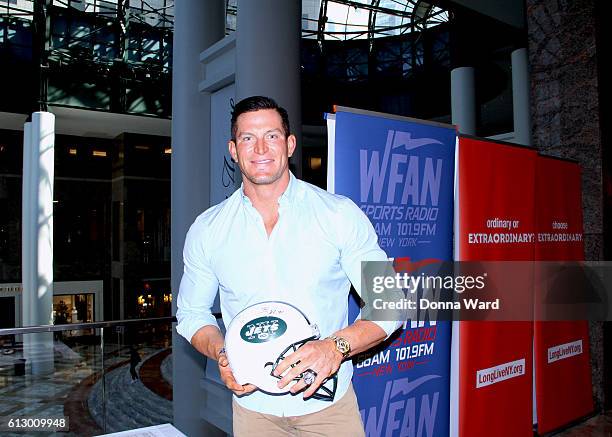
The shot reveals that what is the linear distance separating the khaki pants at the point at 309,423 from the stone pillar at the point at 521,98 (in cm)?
1024

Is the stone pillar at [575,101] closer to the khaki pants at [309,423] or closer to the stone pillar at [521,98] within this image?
the khaki pants at [309,423]

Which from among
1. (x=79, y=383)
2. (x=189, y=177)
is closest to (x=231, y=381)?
(x=189, y=177)

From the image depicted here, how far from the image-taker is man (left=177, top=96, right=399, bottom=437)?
67.4 inches

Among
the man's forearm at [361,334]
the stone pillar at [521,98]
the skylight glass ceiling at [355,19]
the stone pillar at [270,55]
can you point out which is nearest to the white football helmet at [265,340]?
the man's forearm at [361,334]

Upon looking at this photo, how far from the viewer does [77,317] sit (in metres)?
20.4

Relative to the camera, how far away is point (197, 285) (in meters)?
1.86

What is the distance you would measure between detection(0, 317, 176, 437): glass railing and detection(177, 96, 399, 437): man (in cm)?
214

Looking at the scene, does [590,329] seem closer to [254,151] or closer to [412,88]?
[254,151]

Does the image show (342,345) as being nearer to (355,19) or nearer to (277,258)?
(277,258)

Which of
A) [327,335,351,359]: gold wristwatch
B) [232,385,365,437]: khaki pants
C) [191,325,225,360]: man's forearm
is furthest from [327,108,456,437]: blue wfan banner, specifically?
[327,335,351,359]: gold wristwatch

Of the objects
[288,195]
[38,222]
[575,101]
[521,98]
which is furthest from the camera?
[38,222]

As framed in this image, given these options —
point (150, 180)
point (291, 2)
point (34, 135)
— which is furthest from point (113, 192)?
point (291, 2)

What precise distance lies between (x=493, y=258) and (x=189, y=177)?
3.96 metres

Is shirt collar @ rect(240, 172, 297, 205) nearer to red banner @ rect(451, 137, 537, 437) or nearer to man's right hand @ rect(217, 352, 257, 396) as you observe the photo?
man's right hand @ rect(217, 352, 257, 396)
